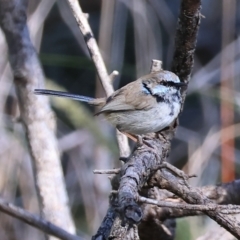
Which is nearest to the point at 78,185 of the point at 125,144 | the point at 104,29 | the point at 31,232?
the point at 31,232

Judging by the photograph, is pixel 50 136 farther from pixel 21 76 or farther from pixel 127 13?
pixel 127 13

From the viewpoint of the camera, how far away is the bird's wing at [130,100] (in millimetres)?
2883

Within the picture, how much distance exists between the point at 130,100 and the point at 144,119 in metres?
0.18

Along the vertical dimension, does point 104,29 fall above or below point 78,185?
above

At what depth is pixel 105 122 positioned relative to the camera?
4.15m

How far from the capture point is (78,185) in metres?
4.91

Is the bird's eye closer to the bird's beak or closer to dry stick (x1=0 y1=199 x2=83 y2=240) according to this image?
the bird's beak

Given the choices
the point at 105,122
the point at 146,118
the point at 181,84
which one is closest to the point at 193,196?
the point at 181,84

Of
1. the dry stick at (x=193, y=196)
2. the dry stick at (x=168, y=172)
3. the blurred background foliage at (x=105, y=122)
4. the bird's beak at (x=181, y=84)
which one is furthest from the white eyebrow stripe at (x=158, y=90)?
the blurred background foliage at (x=105, y=122)

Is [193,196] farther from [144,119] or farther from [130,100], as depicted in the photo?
[130,100]

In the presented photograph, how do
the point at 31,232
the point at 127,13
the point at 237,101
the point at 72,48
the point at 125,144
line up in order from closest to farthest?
the point at 125,144, the point at 237,101, the point at 31,232, the point at 127,13, the point at 72,48

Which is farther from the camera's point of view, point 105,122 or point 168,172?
point 105,122

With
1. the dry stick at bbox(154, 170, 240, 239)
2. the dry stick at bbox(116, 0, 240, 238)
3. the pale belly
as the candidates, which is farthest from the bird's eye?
the dry stick at bbox(154, 170, 240, 239)

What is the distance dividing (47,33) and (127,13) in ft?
3.37
